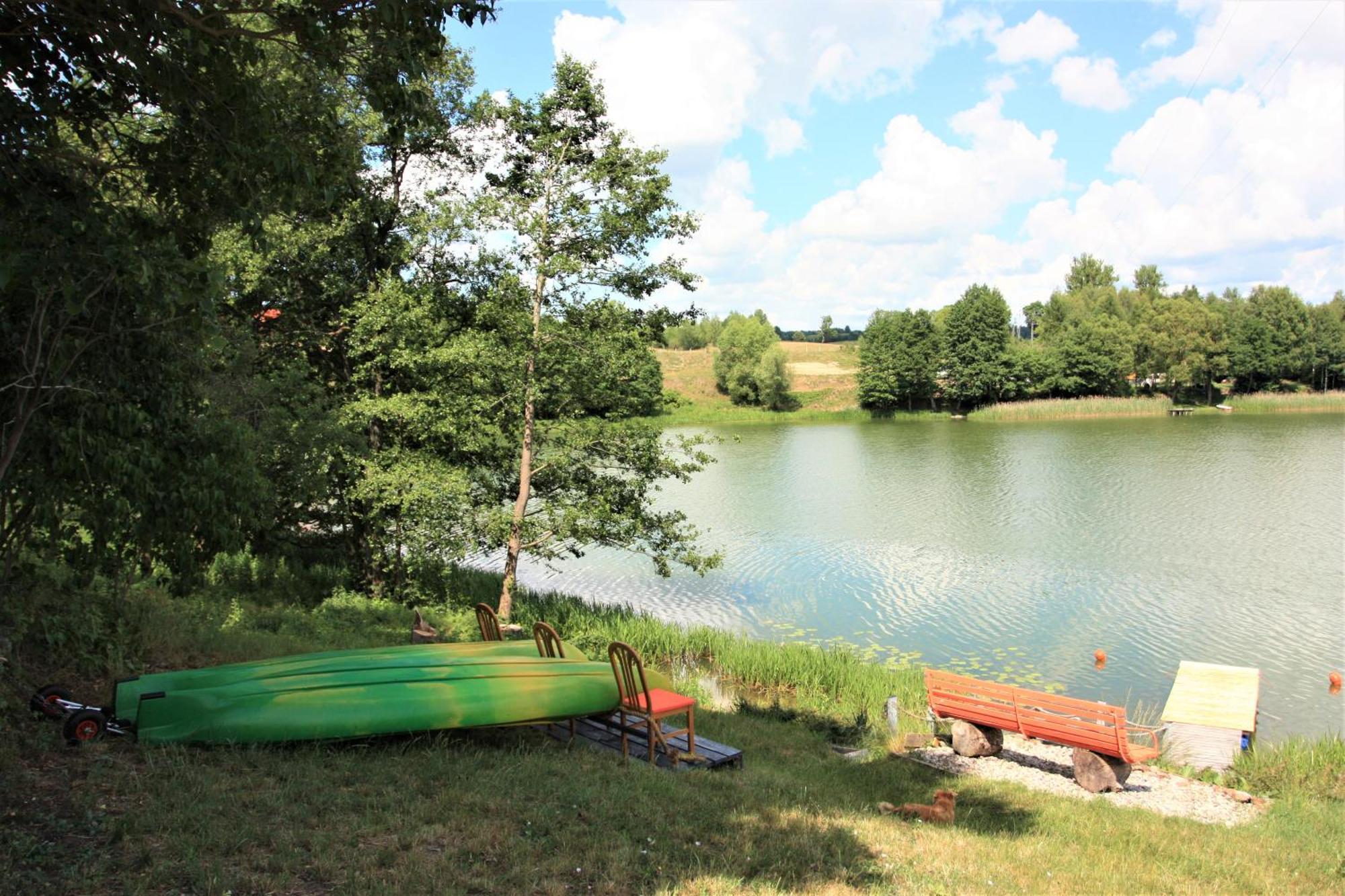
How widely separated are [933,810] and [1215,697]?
22.6ft

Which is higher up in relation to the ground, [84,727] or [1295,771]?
[84,727]

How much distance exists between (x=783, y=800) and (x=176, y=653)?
613cm

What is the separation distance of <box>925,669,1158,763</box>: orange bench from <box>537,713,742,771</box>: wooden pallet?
12.7 ft

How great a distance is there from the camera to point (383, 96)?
5414 mm

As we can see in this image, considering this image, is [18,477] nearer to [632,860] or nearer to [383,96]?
[383,96]

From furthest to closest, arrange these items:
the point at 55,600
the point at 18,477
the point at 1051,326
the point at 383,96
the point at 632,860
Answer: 1. the point at 1051,326
2. the point at 55,600
3. the point at 18,477
4. the point at 383,96
5. the point at 632,860

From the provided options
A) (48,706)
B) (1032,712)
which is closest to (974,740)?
(1032,712)

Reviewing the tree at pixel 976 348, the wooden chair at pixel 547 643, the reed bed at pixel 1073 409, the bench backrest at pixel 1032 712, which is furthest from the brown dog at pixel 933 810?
the tree at pixel 976 348

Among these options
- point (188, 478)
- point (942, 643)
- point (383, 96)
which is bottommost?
point (942, 643)

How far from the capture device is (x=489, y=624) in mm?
8828

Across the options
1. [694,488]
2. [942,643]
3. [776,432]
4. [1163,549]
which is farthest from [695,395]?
[942,643]

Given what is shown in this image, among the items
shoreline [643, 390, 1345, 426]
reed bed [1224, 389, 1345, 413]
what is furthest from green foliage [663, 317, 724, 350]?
reed bed [1224, 389, 1345, 413]

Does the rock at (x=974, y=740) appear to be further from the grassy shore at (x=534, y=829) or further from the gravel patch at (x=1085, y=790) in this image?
the grassy shore at (x=534, y=829)

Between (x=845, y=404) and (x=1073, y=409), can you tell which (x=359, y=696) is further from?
(x=845, y=404)
